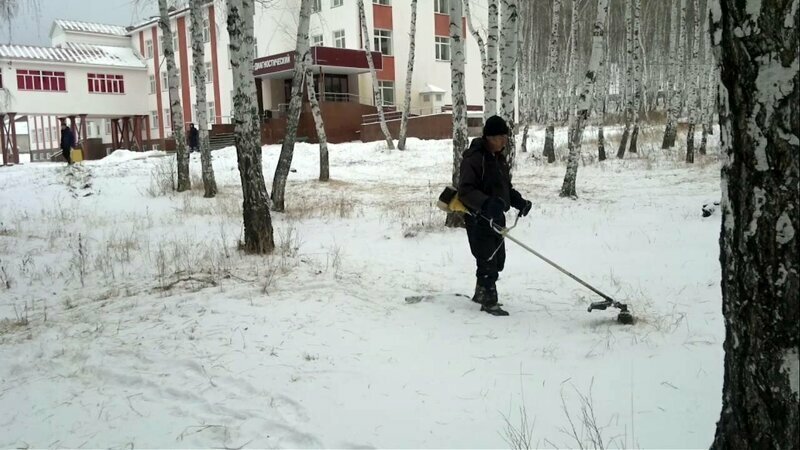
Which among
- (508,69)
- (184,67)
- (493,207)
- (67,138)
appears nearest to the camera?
(493,207)

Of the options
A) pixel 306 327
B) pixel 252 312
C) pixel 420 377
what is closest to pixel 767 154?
pixel 420 377

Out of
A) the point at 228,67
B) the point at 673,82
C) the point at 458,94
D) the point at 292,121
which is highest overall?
the point at 228,67

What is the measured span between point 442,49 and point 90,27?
103 feet

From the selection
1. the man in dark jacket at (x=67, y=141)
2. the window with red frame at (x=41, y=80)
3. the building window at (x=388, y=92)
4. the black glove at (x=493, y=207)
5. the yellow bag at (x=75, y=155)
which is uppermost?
the window with red frame at (x=41, y=80)

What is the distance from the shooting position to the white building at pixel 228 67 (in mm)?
35625

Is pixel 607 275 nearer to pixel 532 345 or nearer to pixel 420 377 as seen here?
pixel 532 345

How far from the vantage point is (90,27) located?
4759cm

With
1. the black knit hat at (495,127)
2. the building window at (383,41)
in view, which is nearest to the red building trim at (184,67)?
the building window at (383,41)

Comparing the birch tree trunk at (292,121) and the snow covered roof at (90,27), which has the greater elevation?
the snow covered roof at (90,27)

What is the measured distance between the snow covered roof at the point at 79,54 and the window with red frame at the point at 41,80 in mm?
991

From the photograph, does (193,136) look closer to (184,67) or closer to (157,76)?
(184,67)

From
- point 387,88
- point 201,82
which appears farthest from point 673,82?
point 387,88

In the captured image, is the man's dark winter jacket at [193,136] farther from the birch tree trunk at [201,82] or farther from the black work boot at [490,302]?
the black work boot at [490,302]

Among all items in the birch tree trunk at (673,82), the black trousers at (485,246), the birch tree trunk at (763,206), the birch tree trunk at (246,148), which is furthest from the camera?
the birch tree trunk at (673,82)
